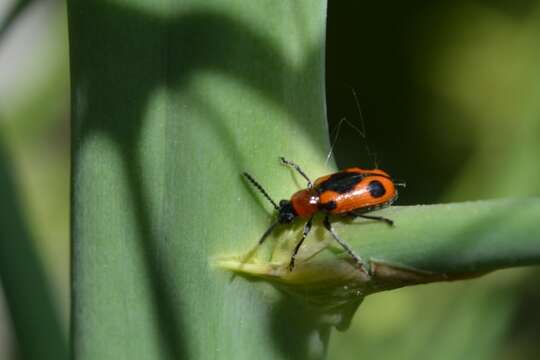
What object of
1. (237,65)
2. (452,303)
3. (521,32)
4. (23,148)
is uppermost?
(237,65)

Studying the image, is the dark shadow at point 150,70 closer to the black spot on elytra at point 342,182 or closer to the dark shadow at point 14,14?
the black spot on elytra at point 342,182

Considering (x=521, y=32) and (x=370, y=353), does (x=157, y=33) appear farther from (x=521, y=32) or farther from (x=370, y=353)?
(x=521, y=32)

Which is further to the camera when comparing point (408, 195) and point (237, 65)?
point (408, 195)

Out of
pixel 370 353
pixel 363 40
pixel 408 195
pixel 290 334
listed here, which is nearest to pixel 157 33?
pixel 290 334

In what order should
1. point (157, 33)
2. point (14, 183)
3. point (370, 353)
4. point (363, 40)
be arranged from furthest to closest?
1. point (363, 40)
2. point (370, 353)
3. point (14, 183)
4. point (157, 33)

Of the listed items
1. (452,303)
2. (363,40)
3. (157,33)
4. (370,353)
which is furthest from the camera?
(363,40)

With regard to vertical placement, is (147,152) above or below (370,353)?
above

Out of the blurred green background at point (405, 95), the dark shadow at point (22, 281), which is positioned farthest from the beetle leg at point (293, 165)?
the blurred green background at point (405, 95)
